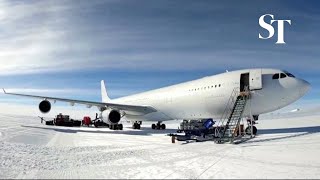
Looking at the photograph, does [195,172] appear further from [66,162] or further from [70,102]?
[70,102]

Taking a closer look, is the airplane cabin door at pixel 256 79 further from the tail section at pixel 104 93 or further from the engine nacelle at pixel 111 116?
the tail section at pixel 104 93

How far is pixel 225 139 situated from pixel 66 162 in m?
→ 9.35

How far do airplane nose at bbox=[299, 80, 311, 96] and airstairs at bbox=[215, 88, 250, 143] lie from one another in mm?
3131

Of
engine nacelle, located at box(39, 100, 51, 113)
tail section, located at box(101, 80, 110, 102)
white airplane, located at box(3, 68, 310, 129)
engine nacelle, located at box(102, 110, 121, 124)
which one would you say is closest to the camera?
white airplane, located at box(3, 68, 310, 129)

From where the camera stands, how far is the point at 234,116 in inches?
774

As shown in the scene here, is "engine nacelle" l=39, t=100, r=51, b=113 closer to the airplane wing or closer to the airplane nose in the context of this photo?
the airplane wing

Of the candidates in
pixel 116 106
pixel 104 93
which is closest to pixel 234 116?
pixel 116 106

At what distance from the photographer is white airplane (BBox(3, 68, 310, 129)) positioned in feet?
63.5

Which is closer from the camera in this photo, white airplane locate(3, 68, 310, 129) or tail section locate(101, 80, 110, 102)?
white airplane locate(3, 68, 310, 129)

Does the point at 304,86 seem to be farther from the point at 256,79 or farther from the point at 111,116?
the point at 111,116

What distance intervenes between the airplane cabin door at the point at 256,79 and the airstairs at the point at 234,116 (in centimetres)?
48

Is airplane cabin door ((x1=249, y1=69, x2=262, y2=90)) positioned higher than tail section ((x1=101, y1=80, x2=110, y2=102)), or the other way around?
tail section ((x1=101, y1=80, x2=110, y2=102))

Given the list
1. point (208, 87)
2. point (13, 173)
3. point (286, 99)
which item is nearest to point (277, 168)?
point (13, 173)

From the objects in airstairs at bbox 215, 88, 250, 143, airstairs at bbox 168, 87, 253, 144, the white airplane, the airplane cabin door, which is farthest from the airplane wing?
the airplane cabin door
